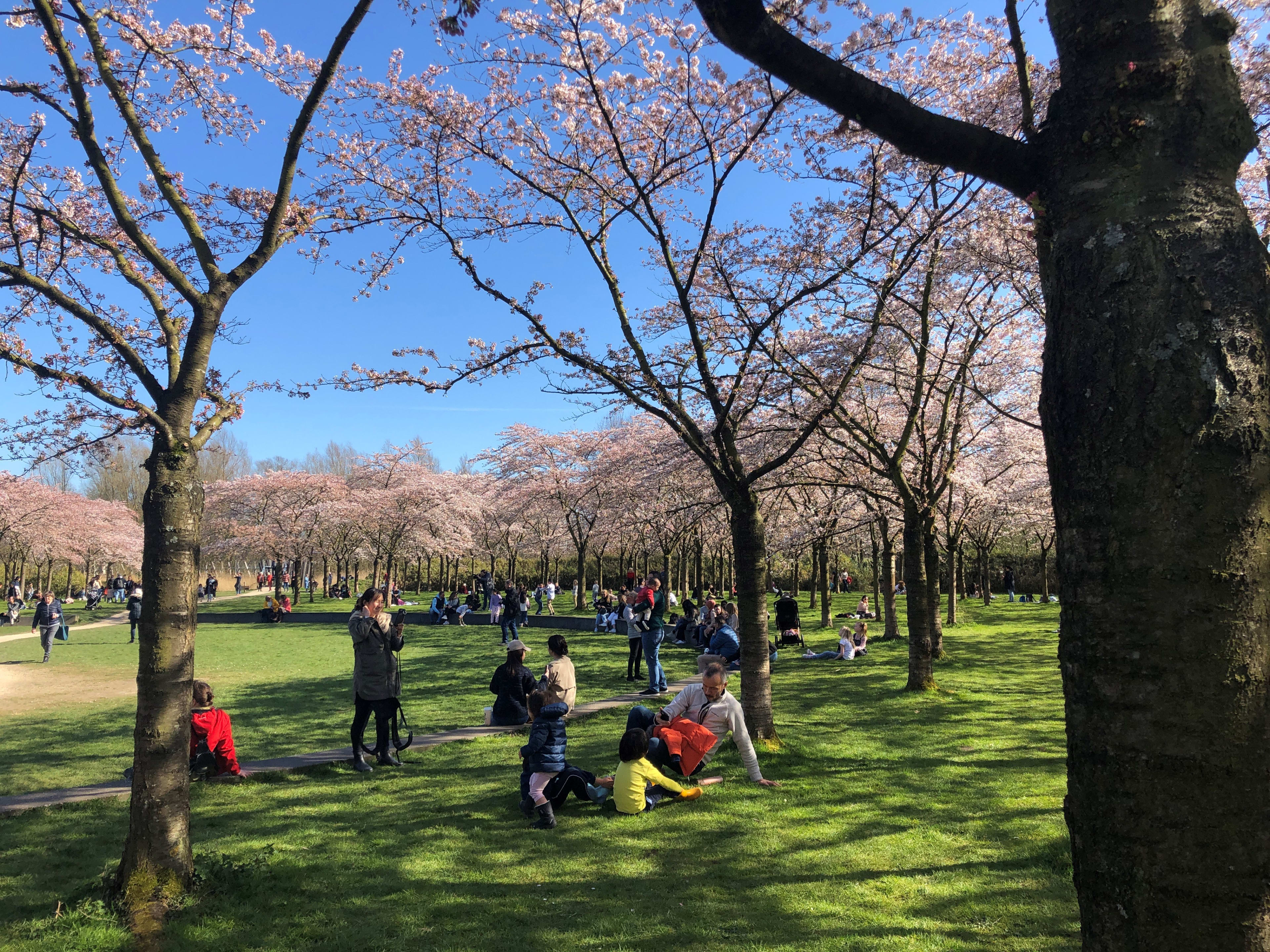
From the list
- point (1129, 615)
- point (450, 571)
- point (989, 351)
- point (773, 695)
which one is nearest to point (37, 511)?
point (450, 571)

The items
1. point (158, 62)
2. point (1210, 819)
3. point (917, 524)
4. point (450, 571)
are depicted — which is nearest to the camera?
point (1210, 819)

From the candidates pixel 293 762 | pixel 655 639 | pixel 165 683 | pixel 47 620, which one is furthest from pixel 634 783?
pixel 47 620

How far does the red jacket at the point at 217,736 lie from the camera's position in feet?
22.3

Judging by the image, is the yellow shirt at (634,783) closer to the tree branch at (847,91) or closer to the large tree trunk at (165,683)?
the large tree trunk at (165,683)

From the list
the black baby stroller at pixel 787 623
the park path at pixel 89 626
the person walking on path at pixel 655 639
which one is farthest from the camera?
the park path at pixel 89 626

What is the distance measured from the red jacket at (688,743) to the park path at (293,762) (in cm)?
74

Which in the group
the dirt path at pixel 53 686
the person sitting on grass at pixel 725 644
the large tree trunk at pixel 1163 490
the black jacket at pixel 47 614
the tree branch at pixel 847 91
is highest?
the tree branch at pixel 847 91

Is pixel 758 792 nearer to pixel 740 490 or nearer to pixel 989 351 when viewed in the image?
pixel 740 490

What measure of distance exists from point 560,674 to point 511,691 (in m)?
1.55

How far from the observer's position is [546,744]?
19.2 feet

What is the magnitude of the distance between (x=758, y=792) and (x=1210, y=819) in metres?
5.15

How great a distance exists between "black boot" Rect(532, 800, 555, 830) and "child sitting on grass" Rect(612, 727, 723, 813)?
0.56 metres

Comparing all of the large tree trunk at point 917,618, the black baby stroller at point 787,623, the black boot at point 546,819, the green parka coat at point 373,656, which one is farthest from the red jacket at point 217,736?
the black baby stroller at point 787,623

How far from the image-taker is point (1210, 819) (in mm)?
1508
